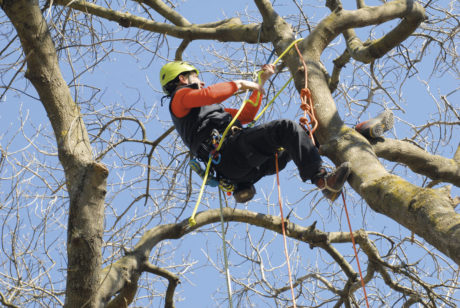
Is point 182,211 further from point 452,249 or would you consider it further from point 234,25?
point 452,249

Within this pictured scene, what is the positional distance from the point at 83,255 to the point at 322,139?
147 centimetres

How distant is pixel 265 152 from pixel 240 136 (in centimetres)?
18

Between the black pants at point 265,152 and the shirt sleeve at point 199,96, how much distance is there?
0.89 ft

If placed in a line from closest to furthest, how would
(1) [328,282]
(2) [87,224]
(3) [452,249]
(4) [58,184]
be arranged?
(3) [452,249]
(2) [87,224]
(4) [58,184]
(1) [328,282]

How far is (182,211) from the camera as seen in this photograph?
4691mm

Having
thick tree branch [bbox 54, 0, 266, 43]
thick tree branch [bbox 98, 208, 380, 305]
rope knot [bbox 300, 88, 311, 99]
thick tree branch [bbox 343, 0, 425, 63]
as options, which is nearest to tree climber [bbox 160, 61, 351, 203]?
rope knot [bbox 300, 88, 311, 99]

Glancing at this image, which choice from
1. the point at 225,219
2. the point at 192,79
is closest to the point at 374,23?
the point at 192,79

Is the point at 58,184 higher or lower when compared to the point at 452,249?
higher

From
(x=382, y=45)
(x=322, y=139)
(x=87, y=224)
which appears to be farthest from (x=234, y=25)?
(x=87, y=224)

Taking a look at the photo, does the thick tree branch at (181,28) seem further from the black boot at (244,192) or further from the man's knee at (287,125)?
the man's knee at (287,125)

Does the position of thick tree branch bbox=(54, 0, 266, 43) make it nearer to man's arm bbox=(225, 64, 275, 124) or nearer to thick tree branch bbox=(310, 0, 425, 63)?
man's arm bbox=(225, 64, 275, 124)

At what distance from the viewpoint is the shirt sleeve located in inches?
142

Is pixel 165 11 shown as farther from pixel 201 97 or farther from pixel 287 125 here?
pixel 287 125

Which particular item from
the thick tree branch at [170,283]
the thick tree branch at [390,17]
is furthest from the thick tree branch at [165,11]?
the thick tree branch at [170,283]
